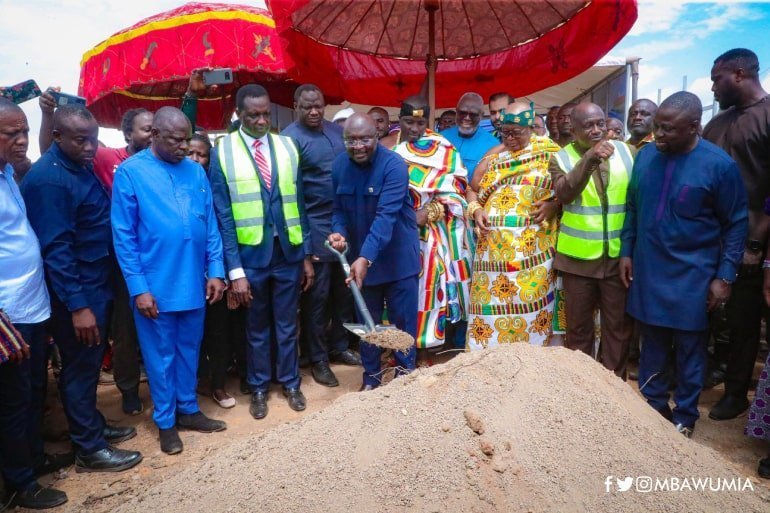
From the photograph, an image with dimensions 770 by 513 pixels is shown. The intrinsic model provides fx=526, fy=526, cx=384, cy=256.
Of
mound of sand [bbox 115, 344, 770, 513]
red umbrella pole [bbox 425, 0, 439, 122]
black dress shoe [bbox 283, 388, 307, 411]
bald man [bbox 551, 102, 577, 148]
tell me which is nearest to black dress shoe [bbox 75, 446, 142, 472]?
mound of sand [bbox 115, 344, 770, 513]

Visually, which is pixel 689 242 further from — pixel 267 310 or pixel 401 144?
pixel 267 310

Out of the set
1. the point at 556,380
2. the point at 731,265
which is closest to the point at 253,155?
the point at 556,380

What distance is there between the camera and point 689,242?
8.75 feet

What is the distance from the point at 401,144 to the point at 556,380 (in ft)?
7.05

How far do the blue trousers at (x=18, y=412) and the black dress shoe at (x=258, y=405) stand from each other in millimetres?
1167

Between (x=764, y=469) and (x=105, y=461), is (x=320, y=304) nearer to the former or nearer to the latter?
(x=105, y=461)

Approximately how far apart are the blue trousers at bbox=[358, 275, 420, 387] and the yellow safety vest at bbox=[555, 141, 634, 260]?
101cm

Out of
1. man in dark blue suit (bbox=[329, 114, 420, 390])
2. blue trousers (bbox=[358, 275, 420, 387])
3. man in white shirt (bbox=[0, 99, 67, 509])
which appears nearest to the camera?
man in white shirt (bbox=[0, 99, 67, 509])

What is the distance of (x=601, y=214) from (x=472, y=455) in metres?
1.78

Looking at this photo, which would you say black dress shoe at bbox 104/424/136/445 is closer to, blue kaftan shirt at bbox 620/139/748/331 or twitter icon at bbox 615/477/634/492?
twitter icon at bbox 615/477/634/492

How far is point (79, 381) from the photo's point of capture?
271 centimetres

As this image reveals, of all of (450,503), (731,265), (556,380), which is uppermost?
(731,265)

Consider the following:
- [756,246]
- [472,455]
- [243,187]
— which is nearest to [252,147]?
[243,187]

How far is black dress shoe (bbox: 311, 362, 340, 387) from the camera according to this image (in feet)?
12.3
